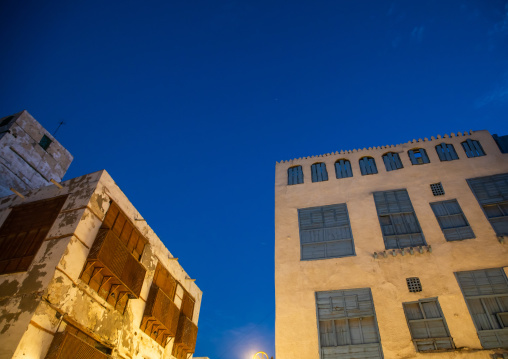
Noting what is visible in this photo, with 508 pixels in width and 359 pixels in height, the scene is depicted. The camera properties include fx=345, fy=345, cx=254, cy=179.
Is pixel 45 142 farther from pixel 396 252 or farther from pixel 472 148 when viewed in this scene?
pixel 472 148

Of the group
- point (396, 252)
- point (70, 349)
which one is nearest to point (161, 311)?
point (70, 349)

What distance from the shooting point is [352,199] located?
15.1 m

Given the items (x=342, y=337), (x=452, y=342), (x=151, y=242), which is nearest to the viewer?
(x=452, y=342)

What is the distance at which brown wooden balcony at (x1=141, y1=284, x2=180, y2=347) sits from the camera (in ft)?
39.7

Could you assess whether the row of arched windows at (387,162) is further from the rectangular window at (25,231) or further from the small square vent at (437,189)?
the rectangular window at (25,231)

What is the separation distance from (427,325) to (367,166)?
24.9 feet

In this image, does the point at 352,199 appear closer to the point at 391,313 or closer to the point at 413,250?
the point at 413,250

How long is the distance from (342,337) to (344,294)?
1498 millimetres

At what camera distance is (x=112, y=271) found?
33.5ft

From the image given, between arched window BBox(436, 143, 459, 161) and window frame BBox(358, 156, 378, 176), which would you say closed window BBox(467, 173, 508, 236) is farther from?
window frame BBox(358, 156, 378, 176)

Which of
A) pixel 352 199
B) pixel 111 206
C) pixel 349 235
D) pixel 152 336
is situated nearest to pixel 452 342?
pixel 349 235

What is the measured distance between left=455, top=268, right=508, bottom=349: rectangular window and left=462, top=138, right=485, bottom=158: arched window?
5927 mm

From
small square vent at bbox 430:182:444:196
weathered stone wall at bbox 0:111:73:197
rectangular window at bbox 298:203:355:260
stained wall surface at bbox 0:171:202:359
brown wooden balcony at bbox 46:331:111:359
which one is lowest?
brown wooden balcony at bbox 46:331:111:359

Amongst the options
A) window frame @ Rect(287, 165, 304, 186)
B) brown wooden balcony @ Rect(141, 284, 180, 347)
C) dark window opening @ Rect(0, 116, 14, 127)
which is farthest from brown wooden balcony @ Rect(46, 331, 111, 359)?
dark window opening @ Rect(0, 116, 14, 127)
